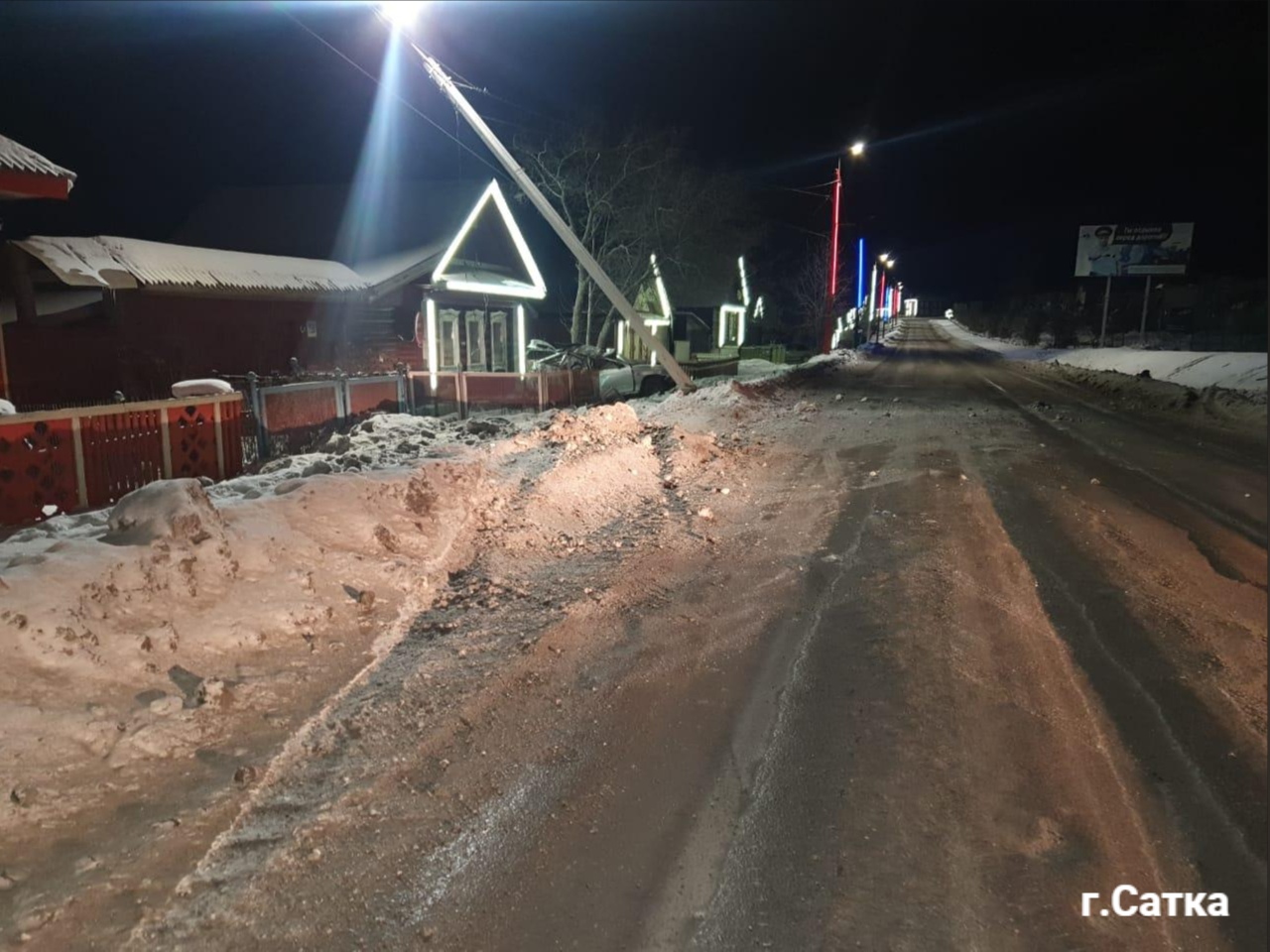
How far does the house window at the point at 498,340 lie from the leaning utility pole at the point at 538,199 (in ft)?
35.7

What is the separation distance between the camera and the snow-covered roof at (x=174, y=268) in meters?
14.7

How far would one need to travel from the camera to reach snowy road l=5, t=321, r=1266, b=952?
2918 millimetres

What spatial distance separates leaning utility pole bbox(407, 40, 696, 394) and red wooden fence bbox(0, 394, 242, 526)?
6916mm

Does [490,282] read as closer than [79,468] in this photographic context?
No

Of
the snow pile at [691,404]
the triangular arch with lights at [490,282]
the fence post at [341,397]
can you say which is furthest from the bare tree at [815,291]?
the fence post at [341,397]

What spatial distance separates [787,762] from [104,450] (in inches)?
321

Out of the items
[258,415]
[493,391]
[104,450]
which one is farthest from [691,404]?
[104,450]

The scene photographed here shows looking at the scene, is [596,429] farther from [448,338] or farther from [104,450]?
[448,338]

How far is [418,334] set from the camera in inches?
944

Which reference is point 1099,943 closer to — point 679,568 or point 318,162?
point 679,568

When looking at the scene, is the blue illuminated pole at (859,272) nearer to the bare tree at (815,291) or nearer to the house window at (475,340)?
the bare tree at (815,291)

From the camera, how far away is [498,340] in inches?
1108

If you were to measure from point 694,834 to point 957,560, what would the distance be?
4365 millimetres

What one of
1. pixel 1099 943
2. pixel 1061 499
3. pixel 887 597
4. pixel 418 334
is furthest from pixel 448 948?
pixel 418 334
